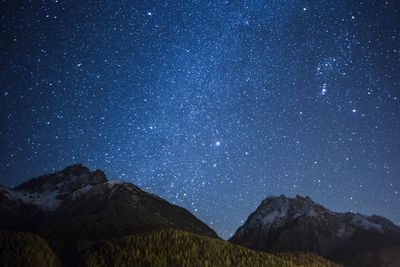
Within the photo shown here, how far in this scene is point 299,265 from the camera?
17288 cm

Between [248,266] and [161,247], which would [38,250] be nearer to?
[161,247]

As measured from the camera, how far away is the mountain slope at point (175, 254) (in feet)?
492

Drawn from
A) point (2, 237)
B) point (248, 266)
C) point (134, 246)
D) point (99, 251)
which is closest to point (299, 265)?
point (248, 266)

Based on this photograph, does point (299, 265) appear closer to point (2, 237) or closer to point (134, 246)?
point (134, 246)

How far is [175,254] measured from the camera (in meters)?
155

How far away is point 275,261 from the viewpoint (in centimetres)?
16875

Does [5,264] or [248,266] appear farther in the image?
[248,266]

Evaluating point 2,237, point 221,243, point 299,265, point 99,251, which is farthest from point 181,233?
point 2,237

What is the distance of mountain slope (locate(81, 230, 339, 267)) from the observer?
492 feet

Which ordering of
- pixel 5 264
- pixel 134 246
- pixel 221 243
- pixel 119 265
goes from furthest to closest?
pixel 221 243 < pixel 134 246 < pixel 119 265 < pixel 5 264

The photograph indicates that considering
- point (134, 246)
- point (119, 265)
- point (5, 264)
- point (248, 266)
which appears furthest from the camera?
point (134, 246)

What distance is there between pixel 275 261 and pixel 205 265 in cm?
3402

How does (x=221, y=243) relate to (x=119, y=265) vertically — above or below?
above

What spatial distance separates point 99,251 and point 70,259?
2500 centimetres
